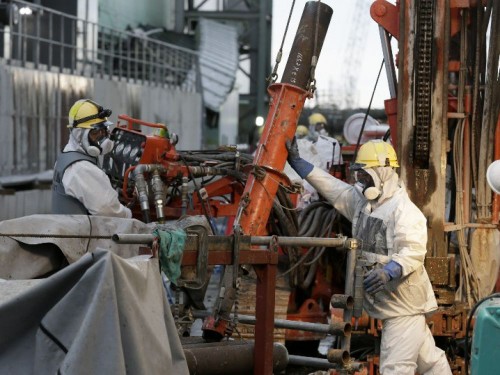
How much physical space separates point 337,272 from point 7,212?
7.39 metres

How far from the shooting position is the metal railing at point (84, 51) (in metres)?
21.3

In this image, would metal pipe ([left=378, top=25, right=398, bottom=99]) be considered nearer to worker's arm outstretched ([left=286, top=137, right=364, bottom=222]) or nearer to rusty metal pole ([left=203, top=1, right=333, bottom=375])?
rusty metal pole ([left=203, top=1, right=333, bottom=375])

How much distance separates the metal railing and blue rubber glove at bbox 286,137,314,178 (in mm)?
10303

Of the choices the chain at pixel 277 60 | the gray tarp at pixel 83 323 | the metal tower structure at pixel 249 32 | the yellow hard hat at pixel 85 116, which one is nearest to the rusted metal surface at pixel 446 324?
the chain at pixel 277 60

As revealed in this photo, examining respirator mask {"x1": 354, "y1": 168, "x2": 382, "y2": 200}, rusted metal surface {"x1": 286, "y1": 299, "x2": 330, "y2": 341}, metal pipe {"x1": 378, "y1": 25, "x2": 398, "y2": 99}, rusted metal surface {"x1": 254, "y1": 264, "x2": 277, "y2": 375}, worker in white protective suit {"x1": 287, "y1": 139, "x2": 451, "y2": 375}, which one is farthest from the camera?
rusted metal surface {"x1": 286, "y1": 299, "x2": 330, "y2": 341}

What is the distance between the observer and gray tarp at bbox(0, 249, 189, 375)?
17.0ft

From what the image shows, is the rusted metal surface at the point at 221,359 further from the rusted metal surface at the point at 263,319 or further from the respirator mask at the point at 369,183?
the respirator mask at the point at 369,183

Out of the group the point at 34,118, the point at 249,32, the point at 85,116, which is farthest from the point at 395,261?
the point at 249,32

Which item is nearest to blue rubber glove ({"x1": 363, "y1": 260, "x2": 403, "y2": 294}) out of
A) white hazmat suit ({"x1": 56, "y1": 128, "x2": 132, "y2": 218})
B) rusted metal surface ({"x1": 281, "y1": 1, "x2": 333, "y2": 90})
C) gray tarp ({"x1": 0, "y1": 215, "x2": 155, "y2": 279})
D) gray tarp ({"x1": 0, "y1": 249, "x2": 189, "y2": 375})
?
white hazmat suit ({"x1": 56, "y1": 128, "x2": 132, "y2": 218})

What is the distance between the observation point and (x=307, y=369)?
36.4 ft

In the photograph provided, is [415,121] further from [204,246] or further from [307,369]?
[204,246]

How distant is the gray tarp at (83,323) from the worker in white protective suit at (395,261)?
354 cm

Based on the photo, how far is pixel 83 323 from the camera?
Answer: 17.0 ft

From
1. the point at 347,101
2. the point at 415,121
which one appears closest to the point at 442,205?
the point at 415,121
